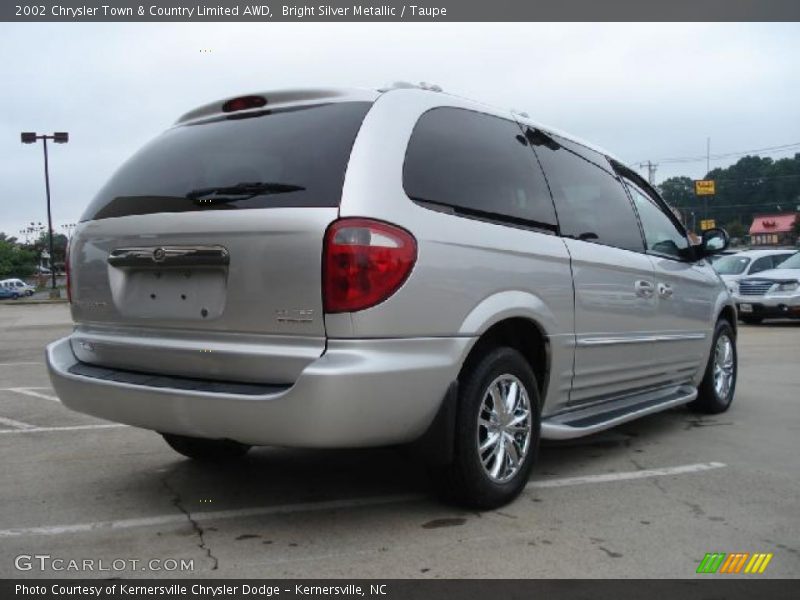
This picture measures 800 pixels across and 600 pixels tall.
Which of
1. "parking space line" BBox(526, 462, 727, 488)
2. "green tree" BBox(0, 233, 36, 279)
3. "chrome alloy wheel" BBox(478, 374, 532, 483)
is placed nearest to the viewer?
"chrome alloy wheel" BBox(478, 374, 532, 483)

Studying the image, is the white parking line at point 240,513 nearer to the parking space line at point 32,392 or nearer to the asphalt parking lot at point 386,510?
the asphalt parking lot at point 386,510

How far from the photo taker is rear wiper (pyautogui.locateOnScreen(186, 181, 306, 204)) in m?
3.07

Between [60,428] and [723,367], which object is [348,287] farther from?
[723,367]

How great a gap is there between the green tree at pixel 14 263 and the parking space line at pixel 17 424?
76805mm

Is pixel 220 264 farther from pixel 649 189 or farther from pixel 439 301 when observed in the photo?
pixel 649 189

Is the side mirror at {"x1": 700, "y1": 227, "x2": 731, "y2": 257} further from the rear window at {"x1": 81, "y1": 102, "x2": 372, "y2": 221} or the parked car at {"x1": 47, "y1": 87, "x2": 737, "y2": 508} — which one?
the rear window at {"x1": 81, "y1": 102, "x2": 372, "y2": 221}

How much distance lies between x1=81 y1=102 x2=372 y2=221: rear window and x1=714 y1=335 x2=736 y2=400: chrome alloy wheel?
3998mm

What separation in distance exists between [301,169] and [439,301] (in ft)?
2.57

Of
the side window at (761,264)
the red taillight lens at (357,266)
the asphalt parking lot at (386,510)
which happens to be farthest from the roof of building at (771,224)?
the red taillight lens at (357,266)

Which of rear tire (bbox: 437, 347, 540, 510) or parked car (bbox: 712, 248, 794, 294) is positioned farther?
parked car (bbox: 712, 248, 794, 294)

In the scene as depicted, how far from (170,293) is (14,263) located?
85564 millimetres

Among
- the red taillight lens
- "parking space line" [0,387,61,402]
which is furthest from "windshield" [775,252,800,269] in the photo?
the red taillight lens

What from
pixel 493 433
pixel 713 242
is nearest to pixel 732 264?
pixel 713 242

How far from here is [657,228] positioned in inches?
205
